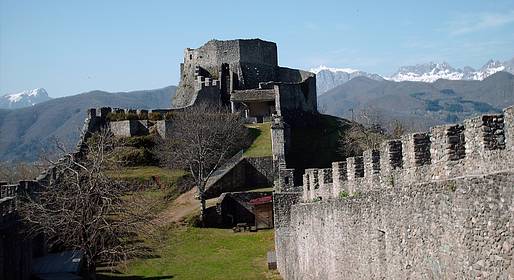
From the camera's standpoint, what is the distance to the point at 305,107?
6406 centimetres

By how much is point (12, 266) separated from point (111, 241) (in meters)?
3.95

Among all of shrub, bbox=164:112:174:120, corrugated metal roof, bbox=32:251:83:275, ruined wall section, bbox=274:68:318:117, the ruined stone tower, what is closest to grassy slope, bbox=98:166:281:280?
corrugated metal roof, bbox=32:251:83:275

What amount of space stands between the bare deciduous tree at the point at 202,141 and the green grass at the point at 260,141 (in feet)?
3.04

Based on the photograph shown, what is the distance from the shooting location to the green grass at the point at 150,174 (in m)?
48.4

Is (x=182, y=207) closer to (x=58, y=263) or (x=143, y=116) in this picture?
(x=143, y=116)

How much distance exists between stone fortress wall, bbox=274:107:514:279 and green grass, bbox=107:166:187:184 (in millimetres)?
29863

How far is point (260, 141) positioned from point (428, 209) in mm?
45392

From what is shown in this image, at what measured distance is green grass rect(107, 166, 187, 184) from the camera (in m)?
48.4

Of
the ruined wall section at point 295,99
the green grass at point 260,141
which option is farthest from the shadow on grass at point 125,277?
the ruined wall section at point 295,99

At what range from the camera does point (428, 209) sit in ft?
35.1

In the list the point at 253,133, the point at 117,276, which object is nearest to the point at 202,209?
the point at 253,133

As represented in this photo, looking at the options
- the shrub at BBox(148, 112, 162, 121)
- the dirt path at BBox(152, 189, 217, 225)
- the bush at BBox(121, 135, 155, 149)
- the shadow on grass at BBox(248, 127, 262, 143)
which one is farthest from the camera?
the shrub at BBox(148, 112, 162, 121)

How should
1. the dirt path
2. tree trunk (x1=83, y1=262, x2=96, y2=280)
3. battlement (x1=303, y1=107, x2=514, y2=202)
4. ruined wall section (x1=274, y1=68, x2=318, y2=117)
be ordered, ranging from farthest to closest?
1. ruined wall section (x1=274, y1=68, x2=318, y2=117)
2. the dirt path
3. tree trunk (x1=83, y1=262, x2=96, y2=280)
4. battlement (x1=303, y1=107, x2=514, y2=202)

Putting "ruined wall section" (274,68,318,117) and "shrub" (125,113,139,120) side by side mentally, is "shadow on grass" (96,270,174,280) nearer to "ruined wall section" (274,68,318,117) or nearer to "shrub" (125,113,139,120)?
"shrub" (125,113,139,120)
